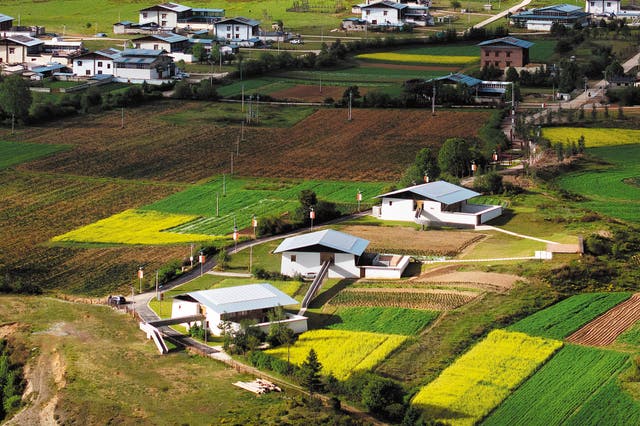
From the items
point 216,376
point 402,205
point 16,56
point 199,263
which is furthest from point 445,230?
point 16,56

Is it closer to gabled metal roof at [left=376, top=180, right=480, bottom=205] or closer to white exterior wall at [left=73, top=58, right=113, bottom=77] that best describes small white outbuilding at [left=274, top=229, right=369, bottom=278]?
gabled metal roof at [left=376, top=180, right=480, bottom=205]

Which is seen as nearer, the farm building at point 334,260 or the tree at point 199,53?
the farm building at point 334,260

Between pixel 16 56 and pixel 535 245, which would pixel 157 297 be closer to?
pixel 535 245

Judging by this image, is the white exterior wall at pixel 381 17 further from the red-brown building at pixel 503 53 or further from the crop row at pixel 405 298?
the crop row at pixel 405 298

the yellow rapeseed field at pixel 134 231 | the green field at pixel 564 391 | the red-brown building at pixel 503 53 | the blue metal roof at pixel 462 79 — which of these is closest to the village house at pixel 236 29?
the red-brown building at pixel 503 53

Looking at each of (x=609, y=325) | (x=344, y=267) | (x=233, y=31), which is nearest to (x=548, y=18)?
(x=233, y=31)

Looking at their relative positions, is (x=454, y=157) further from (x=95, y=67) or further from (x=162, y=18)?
(x=162, y=18)
